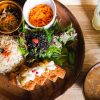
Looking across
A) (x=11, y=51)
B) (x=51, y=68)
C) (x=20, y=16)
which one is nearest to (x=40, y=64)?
(x=51, y=68)

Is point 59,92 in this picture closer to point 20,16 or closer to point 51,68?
point 51,68

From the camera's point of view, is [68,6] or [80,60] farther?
[68,6]

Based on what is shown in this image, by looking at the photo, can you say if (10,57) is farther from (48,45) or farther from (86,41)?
(86,41)

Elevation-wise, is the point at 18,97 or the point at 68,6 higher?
the point at 68,6

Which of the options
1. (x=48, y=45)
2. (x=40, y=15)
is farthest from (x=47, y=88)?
(x=40, y=15)

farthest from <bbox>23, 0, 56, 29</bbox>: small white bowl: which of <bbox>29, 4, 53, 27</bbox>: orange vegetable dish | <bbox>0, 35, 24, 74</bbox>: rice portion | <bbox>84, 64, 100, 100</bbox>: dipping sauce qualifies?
<bbox>84, 64, 100, 100</bbox>: dipping sauce
